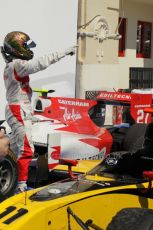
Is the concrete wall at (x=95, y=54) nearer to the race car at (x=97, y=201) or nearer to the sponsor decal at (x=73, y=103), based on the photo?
the sponsor decal at (x=73, y=103)

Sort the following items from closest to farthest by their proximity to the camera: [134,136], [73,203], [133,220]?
1. [133,220]
2. [73,203]
3. [134,136]

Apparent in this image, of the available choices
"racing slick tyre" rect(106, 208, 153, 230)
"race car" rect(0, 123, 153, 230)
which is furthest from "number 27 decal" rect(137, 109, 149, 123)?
"racing slick tyre" rect(106, 208, 153, 230)

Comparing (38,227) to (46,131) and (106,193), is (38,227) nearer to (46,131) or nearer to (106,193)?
(106,193)

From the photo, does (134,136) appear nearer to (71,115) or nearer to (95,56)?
(71,115)

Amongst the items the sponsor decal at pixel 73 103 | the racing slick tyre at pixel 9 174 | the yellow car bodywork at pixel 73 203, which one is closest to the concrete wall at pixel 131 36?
the sponsor decal at pixel 73 103

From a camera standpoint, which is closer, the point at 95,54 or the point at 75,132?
the point at 75,132

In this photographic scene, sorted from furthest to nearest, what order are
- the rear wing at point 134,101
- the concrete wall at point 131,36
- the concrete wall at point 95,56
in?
1. the concrete wall at point 131,36
2. the concrete wall at point 95,56
3. the rear wing at point 134,101

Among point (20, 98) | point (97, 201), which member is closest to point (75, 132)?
point (20, 98)

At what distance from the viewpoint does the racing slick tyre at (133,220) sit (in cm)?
223

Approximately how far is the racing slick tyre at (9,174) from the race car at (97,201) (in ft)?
5.20

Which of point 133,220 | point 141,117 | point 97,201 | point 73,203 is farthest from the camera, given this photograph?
point 141,117

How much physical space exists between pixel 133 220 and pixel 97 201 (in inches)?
18.7

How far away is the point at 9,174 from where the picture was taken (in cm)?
471

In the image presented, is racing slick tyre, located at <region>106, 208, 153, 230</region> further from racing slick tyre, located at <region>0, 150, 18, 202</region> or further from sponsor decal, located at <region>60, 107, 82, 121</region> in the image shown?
sponsor decal, located at <region>60, 107, 82, 121</region>
